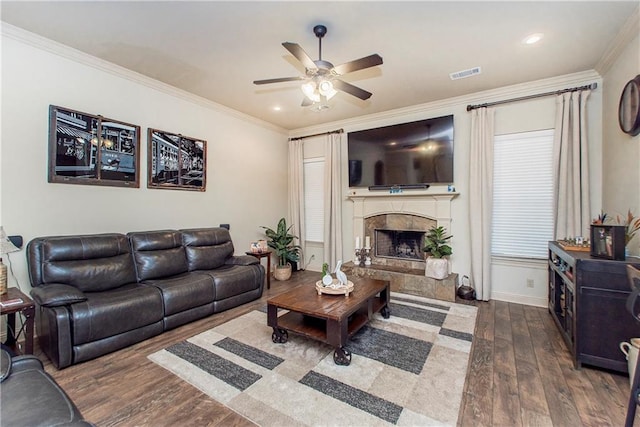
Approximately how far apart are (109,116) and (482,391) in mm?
4429

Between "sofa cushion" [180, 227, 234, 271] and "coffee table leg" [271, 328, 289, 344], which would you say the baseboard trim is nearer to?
"coffee table leg" [271, 328, 289, 344]

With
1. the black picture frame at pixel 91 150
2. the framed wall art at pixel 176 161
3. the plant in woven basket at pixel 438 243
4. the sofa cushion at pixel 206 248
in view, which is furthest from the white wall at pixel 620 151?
the black picture frame at pixel 91 150

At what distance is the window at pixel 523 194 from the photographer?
12.2ft

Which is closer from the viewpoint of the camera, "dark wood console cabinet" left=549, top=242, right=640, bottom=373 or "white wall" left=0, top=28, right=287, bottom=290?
"dark wood console cabinet" left=549, top=242, right=640, bottom=373

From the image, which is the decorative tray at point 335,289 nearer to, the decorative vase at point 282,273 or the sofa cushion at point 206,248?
the sofa cushion at point 206,248

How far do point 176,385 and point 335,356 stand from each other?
1.19 m

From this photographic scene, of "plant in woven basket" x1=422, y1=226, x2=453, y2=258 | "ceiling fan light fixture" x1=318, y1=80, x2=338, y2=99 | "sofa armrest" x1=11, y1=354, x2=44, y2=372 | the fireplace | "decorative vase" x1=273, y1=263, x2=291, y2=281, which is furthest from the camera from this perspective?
"decorative vase" x1=273, y1=263, x2=291, y2=281

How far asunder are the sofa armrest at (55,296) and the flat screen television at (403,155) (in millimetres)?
3977

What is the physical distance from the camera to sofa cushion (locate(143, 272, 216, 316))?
292 centimetres

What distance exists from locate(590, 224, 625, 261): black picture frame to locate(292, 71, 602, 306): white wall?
58.2 inches

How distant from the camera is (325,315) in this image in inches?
92.0

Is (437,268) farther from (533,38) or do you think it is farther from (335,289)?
(533,38)

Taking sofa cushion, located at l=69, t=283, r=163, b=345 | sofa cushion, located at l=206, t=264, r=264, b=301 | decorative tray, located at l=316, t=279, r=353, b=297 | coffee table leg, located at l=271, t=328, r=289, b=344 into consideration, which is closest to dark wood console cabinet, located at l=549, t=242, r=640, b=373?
decorative tray, located at l=316, t=279, r=353, b=297

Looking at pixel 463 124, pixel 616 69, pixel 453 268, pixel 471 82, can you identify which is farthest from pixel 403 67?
pixel 453 268
